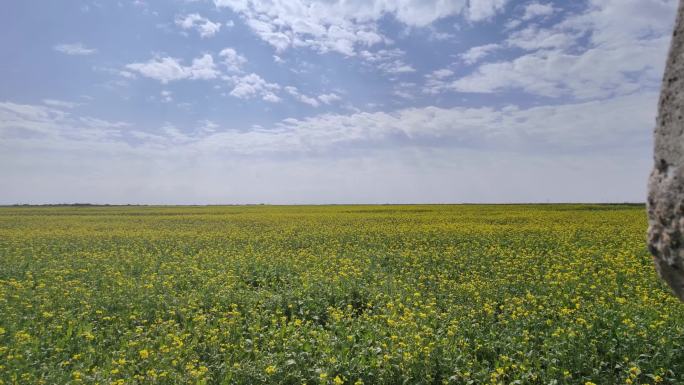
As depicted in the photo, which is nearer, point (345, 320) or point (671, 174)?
point (671, 174)

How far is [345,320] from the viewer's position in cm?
865

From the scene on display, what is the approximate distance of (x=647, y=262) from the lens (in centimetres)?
1415

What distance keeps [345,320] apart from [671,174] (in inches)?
266

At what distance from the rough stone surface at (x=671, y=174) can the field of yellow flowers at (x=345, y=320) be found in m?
3.64

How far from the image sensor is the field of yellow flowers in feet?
21.1

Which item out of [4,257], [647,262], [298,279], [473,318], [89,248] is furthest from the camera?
[89,248]

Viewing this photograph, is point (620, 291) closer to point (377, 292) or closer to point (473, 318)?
point (473, 318)

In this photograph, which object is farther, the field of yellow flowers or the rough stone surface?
the field of yellow flowers

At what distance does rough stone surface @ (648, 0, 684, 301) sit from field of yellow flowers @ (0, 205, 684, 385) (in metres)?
3.64

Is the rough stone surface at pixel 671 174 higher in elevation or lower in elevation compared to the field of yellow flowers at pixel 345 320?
higher

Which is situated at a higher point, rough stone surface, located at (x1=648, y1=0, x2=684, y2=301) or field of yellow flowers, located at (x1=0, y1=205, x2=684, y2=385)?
rough stone surface, located at (x1=648, y1=0, x2=684, y2=301)

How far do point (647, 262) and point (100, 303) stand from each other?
15.3m

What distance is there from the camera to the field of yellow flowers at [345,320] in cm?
643

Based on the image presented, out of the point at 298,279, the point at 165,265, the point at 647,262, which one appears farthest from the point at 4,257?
the point at 647,262
